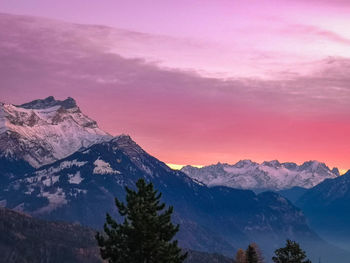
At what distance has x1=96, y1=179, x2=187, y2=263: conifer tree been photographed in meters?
81.7

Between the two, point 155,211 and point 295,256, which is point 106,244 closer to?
point 155,211

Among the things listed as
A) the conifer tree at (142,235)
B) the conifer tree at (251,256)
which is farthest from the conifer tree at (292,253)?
the conifer tree at (142,235)

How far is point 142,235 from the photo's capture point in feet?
269

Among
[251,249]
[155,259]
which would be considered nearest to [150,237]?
[155,259]

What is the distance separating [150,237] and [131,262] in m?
3.99

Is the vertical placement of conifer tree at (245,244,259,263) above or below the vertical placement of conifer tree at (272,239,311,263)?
above

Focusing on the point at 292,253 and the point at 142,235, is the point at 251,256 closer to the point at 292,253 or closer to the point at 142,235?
the point at 292,253

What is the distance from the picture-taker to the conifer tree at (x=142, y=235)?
81688 mm

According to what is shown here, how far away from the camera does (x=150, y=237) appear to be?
82062 millimetres

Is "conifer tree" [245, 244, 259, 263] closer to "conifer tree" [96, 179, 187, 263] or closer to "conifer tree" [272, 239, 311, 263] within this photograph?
"conifer tree" [272, 239, 311, 263]

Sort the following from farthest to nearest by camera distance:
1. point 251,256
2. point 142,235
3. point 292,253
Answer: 1. point 251,256
2. point 292,253
3. point 142,235

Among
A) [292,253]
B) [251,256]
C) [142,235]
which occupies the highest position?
[251,256]

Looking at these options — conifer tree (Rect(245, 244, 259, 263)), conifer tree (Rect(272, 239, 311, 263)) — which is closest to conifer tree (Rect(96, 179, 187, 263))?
conifer tree (Rect(272, 239, 311, 263))

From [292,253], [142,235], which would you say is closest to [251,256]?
[292,253]
